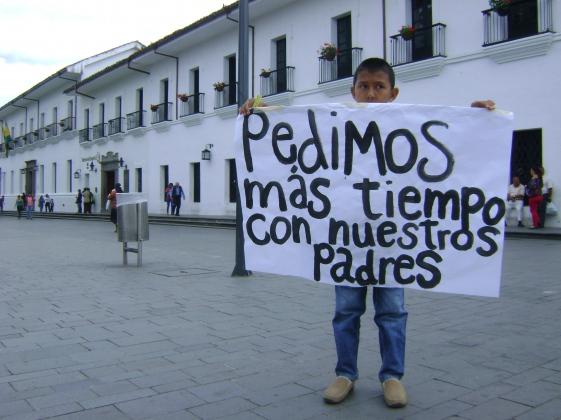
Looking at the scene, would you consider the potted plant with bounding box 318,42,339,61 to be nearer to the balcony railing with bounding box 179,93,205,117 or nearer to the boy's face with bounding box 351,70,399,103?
the balcony railing with bounding box 179,93,205,117

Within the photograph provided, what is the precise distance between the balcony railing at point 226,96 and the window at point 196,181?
3.28m

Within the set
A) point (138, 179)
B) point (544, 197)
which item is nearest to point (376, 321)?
point (544, 197)

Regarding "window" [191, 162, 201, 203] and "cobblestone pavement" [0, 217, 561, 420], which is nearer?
"cobblestone pavement" [0, 217, 561, 420]

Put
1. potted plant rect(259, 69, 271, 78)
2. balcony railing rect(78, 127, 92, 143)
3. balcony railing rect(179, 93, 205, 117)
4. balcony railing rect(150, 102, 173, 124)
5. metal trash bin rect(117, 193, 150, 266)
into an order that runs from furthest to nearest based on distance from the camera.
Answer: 1. balcony railing rect(78, 127, 92, 143)
2. balcony railing rect(150, 102, 173, 124)
3. balcony railing rect(179, 93, 205, 117)
4. potted plant rect(259, 69, 271, 78)
5. metal trash bin rect(117, 193, 150, 266)

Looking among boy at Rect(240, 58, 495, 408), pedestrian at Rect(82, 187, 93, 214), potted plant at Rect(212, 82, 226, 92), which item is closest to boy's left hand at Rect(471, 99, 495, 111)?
boy at Rect(240, 58, 495, 408)

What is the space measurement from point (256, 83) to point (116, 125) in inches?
510

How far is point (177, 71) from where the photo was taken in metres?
27.6

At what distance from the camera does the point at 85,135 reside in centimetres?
3638

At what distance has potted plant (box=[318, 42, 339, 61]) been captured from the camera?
19.0 metres

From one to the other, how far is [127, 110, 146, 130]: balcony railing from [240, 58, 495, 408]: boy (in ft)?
93.5

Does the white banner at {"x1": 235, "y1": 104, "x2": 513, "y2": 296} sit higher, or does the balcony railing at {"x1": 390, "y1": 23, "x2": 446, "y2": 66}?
the balcony railing at {"x1": 390, "y1": 23, "x2": 446, "y2": 66}

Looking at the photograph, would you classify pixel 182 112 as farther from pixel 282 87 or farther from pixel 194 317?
pixel 194 317

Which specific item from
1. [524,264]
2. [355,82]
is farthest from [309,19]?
[355,82]

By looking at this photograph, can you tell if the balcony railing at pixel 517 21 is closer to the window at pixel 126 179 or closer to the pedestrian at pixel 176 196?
the pedestrian at pixel 176 196
